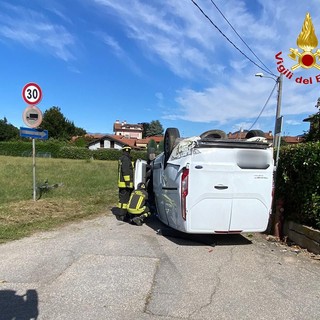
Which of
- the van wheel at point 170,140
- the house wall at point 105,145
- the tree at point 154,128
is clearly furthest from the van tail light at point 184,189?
the tree at point 154,128

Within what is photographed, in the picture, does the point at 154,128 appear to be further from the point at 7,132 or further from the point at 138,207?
the point at 138,207

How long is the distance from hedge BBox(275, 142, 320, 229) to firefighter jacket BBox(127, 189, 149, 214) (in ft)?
9.16

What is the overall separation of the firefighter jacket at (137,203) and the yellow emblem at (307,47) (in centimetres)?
497

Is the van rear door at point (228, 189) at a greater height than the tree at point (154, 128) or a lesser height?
lesser

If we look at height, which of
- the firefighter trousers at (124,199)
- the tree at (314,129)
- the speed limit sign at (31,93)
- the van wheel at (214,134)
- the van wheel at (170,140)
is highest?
the speed limit sign at (31,93)

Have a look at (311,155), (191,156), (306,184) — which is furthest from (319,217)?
(191,156)

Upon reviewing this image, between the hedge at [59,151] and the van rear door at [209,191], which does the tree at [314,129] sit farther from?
the hedge at [59,151]

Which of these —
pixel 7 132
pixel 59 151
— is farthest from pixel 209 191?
pixel 7 132

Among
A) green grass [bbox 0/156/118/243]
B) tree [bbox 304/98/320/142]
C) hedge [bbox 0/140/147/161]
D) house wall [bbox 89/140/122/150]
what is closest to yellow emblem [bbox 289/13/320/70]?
tree [bbox 304/98/320/142]

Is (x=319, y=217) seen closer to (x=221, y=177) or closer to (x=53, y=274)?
(x=221, y=177)

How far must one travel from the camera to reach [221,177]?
18.0 feet

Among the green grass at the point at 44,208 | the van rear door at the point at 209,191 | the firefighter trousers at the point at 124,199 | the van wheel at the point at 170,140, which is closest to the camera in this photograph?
the van rear door at the point at 209,191

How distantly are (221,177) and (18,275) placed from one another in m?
3.18

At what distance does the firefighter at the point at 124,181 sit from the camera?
27.0 ft
